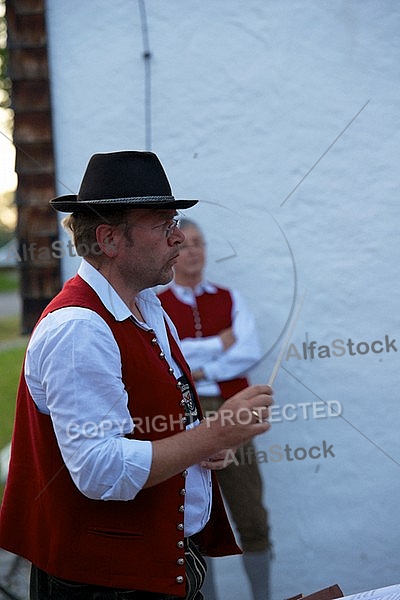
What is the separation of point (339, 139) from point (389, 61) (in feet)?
1.02

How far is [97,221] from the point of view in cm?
165

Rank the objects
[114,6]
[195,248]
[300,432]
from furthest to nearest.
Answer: [300,432], [114,6], [195,248]

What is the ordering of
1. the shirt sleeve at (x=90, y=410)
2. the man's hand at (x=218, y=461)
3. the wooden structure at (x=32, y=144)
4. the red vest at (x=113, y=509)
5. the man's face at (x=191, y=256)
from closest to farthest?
the shirt sleeve at (x=90, y=410) → the red vest at (x=113, y=509) → the man's hand at (x=218, y=461) → the man's face at (x=191, y=256) → the wooden structure at (x=32, y=144)

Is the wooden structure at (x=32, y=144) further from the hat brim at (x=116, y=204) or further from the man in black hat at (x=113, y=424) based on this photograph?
the hat brim at (x=116, y=204)

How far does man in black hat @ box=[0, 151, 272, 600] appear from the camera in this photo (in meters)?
1.47

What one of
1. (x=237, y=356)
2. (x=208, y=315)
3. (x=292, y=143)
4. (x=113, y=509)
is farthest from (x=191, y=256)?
(x=113, y=509)

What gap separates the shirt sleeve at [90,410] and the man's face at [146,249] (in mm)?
187

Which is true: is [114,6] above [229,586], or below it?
above

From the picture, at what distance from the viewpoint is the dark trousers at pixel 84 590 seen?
1.63 meters

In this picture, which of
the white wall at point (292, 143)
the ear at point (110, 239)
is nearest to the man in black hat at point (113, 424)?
the ear at point (110, 239)

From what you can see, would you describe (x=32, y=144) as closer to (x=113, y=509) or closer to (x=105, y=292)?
(x=105, y=292)

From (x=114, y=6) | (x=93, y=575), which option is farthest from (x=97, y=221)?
(x=114, y=6)

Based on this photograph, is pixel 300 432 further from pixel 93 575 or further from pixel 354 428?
pixel 93 575

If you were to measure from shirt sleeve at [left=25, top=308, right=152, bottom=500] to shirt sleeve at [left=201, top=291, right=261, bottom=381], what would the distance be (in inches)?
38.0
